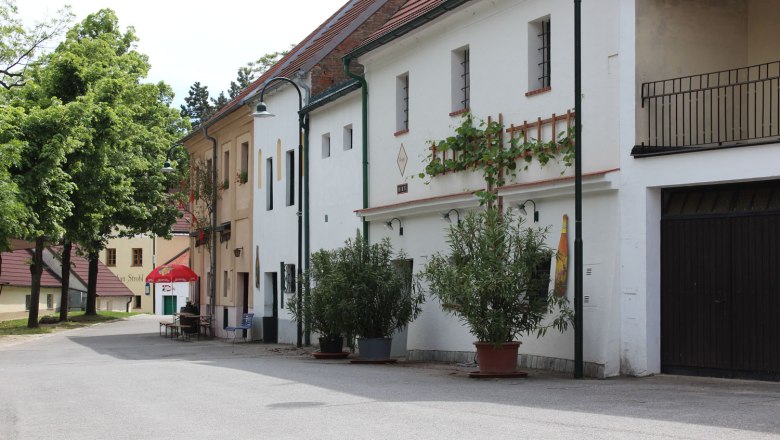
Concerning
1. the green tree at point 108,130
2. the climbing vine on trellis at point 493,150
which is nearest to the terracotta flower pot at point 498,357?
the climbing vine on trellis at point 493,150

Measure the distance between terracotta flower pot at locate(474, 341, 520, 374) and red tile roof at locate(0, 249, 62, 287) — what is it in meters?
47.4

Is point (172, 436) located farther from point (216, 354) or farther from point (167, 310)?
point (167, 310)

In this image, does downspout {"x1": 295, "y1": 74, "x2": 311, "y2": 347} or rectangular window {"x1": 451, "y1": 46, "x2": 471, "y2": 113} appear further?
downspout {"x1": 295, "y1": 74, "x2": 311, "y2": 347}

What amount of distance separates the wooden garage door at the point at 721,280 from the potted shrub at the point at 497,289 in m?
1.84

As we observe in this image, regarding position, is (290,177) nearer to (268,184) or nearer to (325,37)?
(268,184)

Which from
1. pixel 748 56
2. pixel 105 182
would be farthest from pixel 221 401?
pixel 105 182

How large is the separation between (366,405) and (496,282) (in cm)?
433

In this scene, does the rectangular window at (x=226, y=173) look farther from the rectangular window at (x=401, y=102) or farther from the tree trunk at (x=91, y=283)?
the rectangular window at (x=401, y=102)

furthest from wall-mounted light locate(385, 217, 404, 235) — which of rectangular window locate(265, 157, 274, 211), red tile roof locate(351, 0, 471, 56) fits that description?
rectangular window locate(265, 157, 274, 211)

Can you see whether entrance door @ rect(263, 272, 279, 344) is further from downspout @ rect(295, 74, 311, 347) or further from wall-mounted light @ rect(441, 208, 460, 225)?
wall-mounted light @ rect(441, 208, 460, 225)

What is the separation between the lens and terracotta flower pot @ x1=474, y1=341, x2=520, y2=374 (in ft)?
55.4

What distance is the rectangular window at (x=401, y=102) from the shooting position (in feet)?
82.2

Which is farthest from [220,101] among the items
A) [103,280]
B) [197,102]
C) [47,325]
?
[47,325]

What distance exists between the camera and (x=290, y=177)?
109 ft
